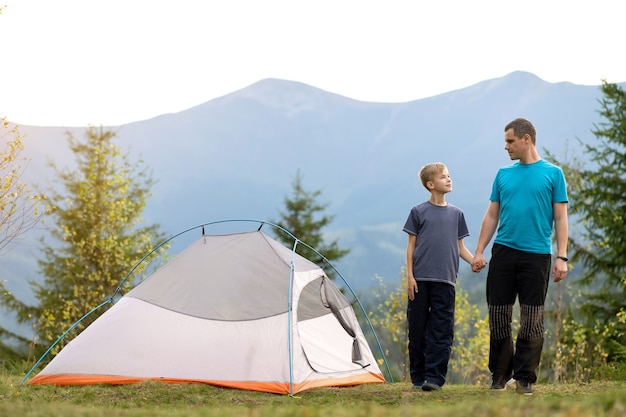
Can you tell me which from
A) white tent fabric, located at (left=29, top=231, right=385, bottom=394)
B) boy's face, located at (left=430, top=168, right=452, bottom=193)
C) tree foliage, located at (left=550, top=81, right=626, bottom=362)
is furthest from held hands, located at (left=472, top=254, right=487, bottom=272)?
tree foliage, located at (left=550, top=81, right=626, bottom=362)

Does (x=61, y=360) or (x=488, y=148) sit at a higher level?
(x=488, y=148)

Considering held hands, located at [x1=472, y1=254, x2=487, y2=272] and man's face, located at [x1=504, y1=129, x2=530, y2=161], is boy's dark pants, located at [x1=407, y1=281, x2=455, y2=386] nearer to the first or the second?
held hands, located at [x1=472, y1=254, x2=487, y2=272]

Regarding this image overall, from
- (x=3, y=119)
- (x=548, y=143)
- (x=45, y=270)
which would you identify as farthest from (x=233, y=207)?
(x=3, y=119)

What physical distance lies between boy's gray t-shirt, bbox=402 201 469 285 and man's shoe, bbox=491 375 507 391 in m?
0.88

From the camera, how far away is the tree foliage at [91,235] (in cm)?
1833

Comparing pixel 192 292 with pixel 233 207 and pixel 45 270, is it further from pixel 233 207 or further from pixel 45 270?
pixel 233 207

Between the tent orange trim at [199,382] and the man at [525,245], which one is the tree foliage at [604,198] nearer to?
the tent orange trim at [199,382]

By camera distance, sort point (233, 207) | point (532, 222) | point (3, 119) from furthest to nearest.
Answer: point (233, 207) < point (3, 119) < point (532, 222)

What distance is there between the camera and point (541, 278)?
619cm

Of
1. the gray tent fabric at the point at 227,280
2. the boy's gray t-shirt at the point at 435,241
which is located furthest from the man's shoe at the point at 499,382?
the gray tent fabric at the point at 227,280

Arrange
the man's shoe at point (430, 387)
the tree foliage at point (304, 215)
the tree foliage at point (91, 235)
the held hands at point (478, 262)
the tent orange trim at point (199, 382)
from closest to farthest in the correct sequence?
the held hands at point (478, 262), the man's shoe at point (430, 387), the tent orange trim at point (199, 382), the tree foliage at point (91, 235), the tree foliage at point (304, 215)

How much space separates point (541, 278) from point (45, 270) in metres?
17.5

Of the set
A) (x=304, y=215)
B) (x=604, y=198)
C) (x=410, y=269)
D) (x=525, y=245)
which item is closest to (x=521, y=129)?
(x=525, y=245)

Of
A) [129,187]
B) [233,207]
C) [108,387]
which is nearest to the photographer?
[108,387]
